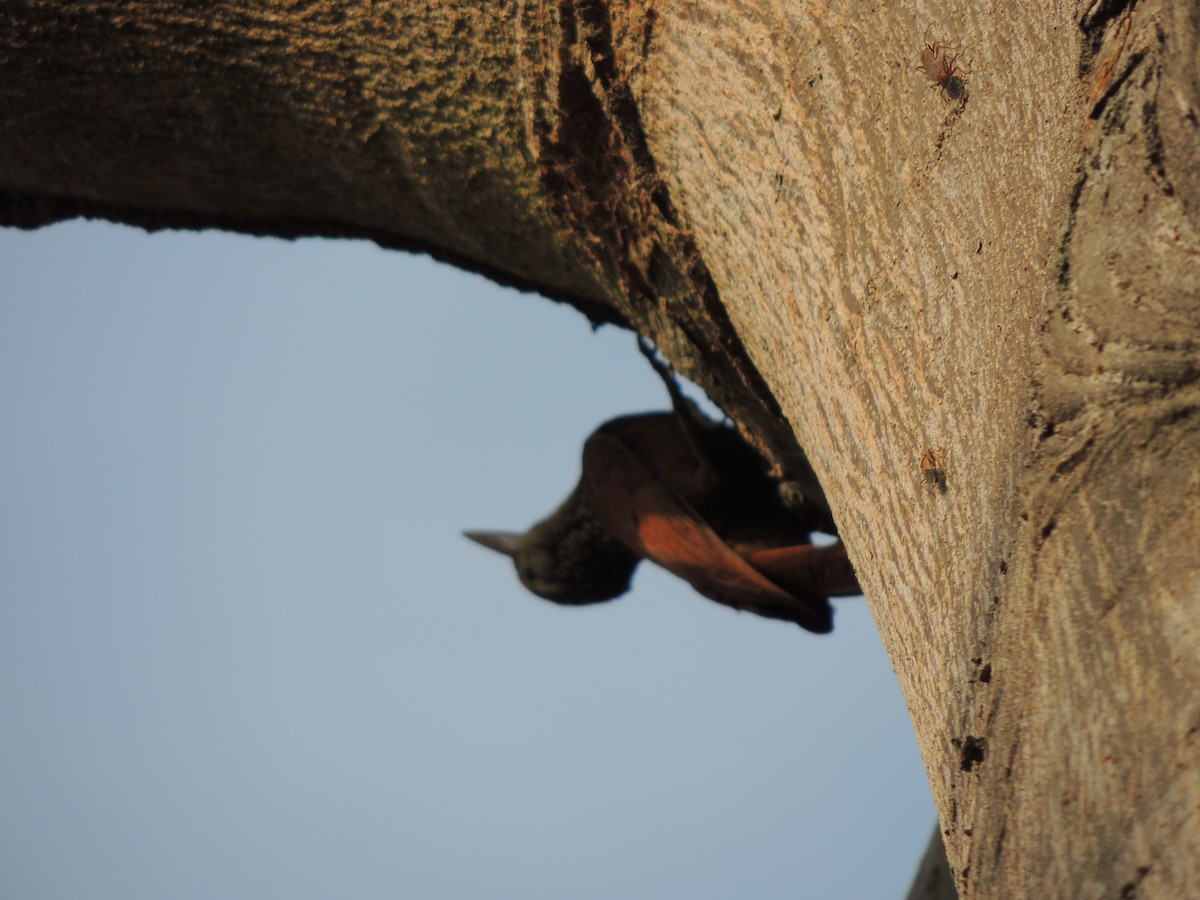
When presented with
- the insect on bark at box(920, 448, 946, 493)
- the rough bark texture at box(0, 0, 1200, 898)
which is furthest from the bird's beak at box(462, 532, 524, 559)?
the insect on bark at box(920, 448, 946, 493)

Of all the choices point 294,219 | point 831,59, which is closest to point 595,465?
point 294,219

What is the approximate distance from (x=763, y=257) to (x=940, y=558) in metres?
0.45

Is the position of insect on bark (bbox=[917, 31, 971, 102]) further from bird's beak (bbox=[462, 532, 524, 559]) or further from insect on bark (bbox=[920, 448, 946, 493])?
bird's beak (bbox=[462, 532, 524, 559])

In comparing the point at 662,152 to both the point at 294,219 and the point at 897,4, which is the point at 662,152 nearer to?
the point at 897,4

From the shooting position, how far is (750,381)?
1719 mm

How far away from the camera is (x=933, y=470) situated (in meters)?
1.04

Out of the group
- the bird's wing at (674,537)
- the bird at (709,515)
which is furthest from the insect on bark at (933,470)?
the bird's wing at (674,537)

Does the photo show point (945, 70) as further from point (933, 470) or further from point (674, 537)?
point (674, 537)

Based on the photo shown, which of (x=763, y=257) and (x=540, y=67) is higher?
(x=540, y=67)

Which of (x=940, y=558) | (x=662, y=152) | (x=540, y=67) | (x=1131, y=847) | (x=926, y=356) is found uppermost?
(x=540, y=67)

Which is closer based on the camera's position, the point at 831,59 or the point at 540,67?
the point at 831,59

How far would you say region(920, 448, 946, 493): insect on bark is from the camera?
1026mm

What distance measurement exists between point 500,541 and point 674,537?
96 cm

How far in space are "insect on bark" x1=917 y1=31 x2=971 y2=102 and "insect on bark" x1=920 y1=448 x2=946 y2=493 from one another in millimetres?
302
